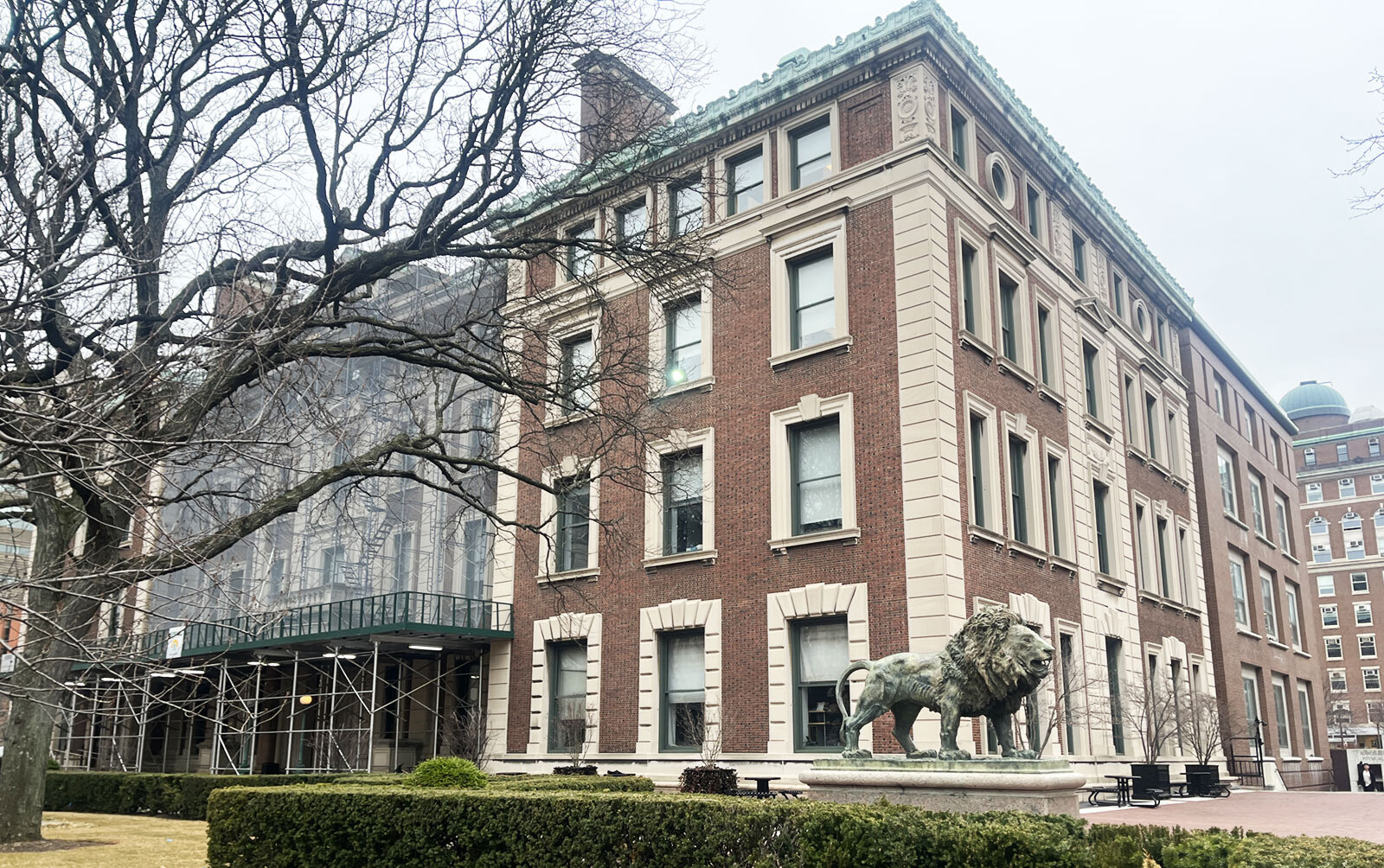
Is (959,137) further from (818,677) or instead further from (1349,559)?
(1349,559)

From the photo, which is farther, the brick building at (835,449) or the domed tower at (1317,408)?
the domed tower at (1317,408)

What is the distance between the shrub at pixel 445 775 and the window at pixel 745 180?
15181mm

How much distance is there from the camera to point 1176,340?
A: 128 ft

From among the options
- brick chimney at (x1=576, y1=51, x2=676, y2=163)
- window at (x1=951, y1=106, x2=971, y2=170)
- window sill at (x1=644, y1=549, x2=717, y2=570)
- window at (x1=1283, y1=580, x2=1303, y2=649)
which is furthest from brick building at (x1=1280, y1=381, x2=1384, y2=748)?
→ brick chimney at (x1=576, y1=51, x2=676, y2=163)

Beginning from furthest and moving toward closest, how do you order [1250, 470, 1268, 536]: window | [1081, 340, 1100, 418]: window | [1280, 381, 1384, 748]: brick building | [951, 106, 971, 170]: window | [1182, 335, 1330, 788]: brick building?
1. [1280, 381, 1384, 748]: brick building
2. [1250, 470, 1268, 536]: window
3. [1182, 335, 1330, 788]: brick building
4. [1081, 340, 1100, 418]: window
5. [951, 106, 971, 170]: window

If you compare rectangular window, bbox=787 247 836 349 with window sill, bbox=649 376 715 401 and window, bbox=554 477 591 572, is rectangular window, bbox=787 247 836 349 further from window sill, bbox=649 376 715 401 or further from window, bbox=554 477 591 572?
window, bbox=554 477 591 572

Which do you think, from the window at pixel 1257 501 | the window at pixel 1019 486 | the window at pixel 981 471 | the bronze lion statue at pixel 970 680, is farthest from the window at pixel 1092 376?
the bronze lion statue at pixel 970 680

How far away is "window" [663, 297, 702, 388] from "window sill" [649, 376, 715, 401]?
6.1 inches

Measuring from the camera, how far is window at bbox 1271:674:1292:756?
39.8m

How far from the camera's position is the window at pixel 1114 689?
27484 millimetres

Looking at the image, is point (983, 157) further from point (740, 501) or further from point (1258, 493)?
point (1258, 493)

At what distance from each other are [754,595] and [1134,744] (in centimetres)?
1220

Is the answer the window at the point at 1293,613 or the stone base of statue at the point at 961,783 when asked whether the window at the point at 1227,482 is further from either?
the stone base of statue at the point at 961,783

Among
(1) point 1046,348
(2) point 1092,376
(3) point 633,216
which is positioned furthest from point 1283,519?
(3) point 633,216
